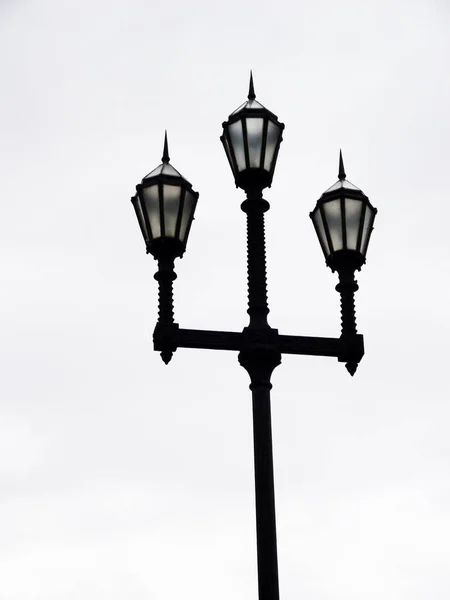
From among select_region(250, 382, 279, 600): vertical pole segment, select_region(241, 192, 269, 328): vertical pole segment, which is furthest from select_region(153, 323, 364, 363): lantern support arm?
select_region(250, 382, 279, 600): vertical pole segment

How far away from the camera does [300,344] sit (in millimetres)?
8258

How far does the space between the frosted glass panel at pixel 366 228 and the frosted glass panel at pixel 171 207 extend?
149 cm

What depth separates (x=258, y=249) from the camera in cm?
841

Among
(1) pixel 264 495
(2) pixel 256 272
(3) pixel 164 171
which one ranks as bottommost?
(1) pixel 264 495

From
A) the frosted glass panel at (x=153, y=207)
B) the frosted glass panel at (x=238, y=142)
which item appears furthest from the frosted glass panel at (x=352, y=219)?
the frosted glass panel at (x=153, y=207)

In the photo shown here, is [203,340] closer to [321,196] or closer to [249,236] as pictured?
[249,236]

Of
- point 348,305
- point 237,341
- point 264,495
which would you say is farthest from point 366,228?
point 264,495

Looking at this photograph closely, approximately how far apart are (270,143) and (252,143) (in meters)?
0.15

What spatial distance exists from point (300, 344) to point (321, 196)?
1225mm

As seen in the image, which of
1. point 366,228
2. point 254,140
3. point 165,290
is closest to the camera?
point 165,290

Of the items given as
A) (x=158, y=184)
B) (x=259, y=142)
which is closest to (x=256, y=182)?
(x=259, y=142)

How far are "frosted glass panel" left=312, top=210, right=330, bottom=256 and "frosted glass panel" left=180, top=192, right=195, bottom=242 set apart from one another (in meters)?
1.04

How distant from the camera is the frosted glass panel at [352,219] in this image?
8555mm

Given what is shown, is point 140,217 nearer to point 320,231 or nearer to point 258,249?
point 258,249
